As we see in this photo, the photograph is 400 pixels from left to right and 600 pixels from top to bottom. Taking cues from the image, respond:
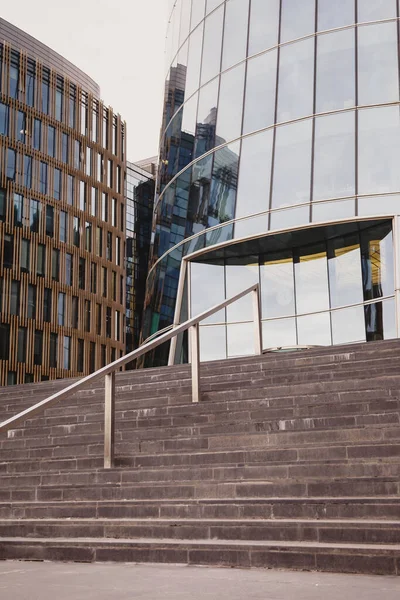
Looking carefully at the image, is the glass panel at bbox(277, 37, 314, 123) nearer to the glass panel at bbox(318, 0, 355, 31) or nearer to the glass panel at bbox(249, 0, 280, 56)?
the glass panel at bbox(318, 0, 355, 31)

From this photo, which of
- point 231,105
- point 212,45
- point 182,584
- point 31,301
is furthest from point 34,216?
point 182,584

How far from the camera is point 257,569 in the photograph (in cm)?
504

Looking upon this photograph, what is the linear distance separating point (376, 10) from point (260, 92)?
3.43 m

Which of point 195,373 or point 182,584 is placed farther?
point 195,373

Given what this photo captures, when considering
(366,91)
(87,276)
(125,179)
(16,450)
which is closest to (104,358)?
(87,276)

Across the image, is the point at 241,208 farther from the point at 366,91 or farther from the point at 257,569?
the point at 257,569

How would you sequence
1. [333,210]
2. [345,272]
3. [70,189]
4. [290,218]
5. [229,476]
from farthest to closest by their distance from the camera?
[70,189] < [345,272] < [290,218] < [333,210] < [229,476]

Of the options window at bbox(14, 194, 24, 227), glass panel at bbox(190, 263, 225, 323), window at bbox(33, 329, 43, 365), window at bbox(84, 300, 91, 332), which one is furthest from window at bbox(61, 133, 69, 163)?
glass panel at bbox(190, 263, 225, 323)

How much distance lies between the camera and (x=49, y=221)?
1992 inches

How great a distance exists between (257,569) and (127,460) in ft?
8.76

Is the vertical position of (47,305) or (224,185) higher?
(47,305)

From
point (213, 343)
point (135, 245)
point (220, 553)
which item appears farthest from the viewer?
point (135, 245)

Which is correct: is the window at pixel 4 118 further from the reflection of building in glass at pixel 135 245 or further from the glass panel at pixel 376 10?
the glass panel at pixel 376 10

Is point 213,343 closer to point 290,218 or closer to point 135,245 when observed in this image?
point 290,218
